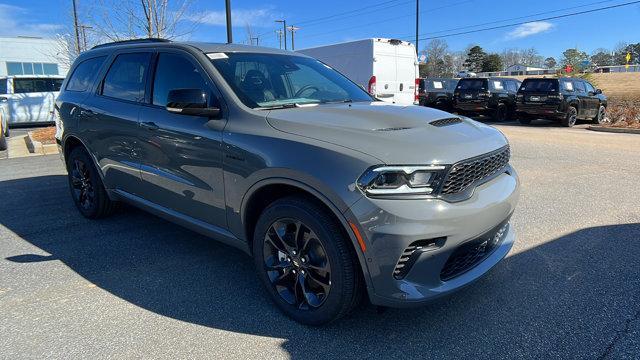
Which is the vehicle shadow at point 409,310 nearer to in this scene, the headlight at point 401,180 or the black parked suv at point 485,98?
the headlight at point 401,180

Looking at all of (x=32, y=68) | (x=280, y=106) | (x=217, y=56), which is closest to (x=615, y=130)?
(x=280, y=106)

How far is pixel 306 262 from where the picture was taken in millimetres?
2820

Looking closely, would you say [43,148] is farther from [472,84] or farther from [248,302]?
[472,84]

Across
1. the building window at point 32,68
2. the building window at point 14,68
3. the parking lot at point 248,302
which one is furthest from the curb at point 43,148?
the building window at point 14,68

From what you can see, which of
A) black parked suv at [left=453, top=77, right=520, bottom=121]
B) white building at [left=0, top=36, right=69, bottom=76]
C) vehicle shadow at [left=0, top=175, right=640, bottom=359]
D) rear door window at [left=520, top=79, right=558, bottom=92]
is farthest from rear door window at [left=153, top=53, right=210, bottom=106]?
white building at [left=0, top=36, right=69, bottom=76]

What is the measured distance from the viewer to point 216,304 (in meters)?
3.20

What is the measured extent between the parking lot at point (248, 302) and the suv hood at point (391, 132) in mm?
918

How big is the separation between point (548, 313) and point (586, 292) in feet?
1.61

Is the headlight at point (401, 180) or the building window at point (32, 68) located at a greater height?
the building window at point (32, 68)

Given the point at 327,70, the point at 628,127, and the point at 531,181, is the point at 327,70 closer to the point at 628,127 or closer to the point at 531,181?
the point at 531,181

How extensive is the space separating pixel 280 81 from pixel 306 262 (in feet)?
5.17

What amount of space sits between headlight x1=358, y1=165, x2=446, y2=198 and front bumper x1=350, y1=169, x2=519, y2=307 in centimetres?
5

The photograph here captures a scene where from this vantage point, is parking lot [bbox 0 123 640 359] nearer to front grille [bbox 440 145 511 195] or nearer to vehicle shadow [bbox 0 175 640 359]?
vehicle shadow [bbox 0 175 640 359]

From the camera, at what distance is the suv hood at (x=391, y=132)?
8.21 ft
